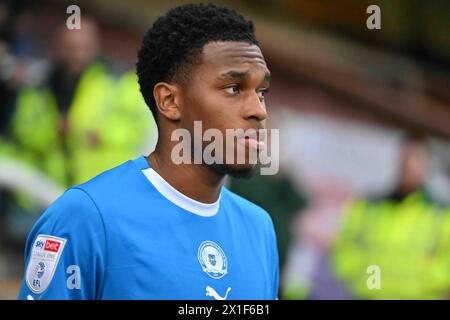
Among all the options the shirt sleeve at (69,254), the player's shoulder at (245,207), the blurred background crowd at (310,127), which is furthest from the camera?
the blurred background crowd at (310,127)

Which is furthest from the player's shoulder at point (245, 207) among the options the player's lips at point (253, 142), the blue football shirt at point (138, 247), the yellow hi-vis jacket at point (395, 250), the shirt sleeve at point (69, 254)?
the yellow hi-vis jacket at point (395, 250)

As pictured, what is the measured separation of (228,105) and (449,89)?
22.2 ft

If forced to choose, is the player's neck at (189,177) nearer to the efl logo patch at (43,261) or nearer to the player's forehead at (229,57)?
the player's forehead at (229,57)

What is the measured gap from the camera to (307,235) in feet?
26.9

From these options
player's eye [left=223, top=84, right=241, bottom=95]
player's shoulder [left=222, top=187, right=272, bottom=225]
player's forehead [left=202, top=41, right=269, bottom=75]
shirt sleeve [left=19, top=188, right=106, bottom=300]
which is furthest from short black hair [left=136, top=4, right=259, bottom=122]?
shirt sleeve [left=19, top=188, right=106, bottom=300]

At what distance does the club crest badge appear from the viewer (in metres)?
3.18

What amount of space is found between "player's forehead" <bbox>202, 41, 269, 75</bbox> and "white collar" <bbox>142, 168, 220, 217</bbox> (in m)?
0.42

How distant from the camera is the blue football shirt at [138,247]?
9.72ft

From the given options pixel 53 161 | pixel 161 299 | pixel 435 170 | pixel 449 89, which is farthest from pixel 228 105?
pixel 449 89

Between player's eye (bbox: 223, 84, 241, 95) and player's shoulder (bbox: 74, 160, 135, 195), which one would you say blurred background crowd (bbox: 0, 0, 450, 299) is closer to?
player's shoulder (bbox: 74, 160, 135, 195)

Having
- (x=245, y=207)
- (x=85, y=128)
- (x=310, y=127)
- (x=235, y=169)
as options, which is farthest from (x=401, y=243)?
(x=235, y=169)

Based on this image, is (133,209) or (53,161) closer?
(133,209)

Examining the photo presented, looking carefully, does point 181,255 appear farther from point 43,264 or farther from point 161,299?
point 43,264

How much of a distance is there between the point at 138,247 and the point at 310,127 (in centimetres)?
587
